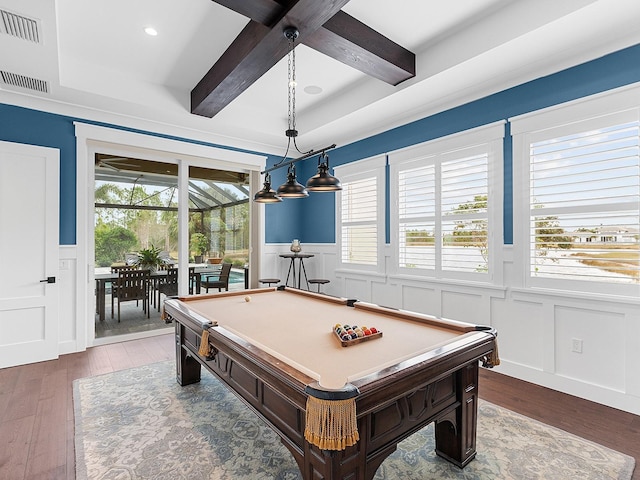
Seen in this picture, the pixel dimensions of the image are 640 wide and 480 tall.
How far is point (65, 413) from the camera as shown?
2.58 metres

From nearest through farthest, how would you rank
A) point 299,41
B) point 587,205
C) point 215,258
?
1. point 299,41
2. point 587,205
3. point 215,258

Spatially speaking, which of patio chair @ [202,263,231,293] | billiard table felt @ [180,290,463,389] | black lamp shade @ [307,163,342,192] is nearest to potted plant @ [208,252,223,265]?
patio chair @ [202,263,231,293]

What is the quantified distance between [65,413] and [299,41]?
11.1ft

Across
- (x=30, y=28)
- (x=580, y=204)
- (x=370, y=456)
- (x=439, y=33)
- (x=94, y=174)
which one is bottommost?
(x=370, y=456)

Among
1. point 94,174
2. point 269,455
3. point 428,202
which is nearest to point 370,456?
point 269,455

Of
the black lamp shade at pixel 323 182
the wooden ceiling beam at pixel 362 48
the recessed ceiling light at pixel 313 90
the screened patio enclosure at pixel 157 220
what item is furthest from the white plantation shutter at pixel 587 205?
the screened patio enclosure at pixel 157 220

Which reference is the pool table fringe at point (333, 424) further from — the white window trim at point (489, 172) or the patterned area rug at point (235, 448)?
the white window trim at point (489, 172)

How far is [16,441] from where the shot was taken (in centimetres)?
222

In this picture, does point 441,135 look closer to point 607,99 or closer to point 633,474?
point 607,99

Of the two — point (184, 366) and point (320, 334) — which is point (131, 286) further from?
point (320, 334)

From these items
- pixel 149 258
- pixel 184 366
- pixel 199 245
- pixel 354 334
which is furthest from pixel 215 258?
pixel 354 334

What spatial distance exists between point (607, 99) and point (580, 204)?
2.77ft

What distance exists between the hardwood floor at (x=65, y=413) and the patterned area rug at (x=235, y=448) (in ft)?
0.39

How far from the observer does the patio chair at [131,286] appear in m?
4.60
